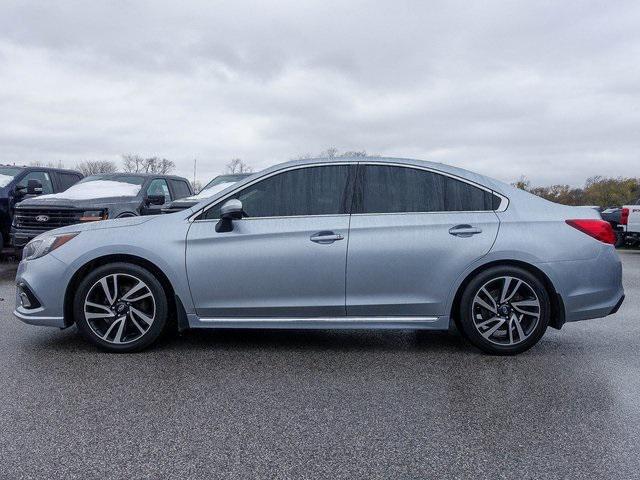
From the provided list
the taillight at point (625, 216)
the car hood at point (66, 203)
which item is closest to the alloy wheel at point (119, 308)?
the car hood at point (66, 203)

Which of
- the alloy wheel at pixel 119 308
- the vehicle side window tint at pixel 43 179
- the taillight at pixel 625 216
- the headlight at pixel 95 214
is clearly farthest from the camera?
the taillight at pixel 625 216

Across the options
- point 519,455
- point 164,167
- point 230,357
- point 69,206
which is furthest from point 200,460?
point 164,167

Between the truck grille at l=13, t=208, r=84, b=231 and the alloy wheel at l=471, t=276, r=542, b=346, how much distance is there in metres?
8.28

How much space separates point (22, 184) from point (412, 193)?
1045 cm

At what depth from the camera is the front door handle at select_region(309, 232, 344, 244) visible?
480cm

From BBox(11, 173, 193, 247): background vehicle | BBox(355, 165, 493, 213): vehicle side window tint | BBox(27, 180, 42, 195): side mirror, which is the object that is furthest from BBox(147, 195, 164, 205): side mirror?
BBox(355, 165, 493, 213): vehicle side window tint

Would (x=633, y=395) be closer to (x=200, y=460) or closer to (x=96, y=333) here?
(x=200, y=460)

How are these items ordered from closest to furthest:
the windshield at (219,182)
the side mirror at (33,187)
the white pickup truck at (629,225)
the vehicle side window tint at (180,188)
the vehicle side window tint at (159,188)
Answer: the side mirror at (33,187)
the vehicle side window tint at (159,188)
the windshield at (219,182)
the vehicle side window tint at (180,188)
the white pickup truck at (629,225)

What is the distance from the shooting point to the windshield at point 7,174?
1240 cm

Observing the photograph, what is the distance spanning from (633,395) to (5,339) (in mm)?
5120

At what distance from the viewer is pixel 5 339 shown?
5352 millimetres

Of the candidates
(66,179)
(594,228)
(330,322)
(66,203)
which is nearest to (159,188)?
(66,203)

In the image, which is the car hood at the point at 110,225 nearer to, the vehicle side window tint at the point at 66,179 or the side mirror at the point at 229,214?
the side mirror at the point at 229,214

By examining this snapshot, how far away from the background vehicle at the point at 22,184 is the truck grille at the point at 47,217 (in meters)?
1.20
